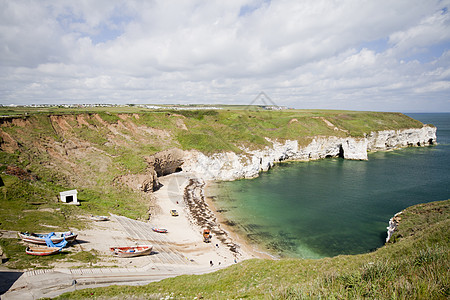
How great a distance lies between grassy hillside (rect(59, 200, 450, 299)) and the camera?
729 cm

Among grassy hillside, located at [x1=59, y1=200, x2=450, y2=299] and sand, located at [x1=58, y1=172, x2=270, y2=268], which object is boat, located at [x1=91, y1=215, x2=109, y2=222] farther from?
grassy hillside, located at [x1=59, y1=200, x2=450, y2=299]

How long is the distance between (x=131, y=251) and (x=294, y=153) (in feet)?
232

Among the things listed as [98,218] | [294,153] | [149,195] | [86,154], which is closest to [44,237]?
[98,218]

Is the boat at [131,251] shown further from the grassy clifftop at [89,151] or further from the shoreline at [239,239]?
the shoreline at [239,239]

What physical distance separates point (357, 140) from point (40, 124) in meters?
99.8

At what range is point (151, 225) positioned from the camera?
3291cm

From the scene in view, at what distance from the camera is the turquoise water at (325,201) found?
102ft

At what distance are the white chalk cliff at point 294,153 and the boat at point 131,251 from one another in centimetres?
3605

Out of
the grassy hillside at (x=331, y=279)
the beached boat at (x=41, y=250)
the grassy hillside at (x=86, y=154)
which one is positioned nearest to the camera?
the grassy hillside at (x=331, y=279)

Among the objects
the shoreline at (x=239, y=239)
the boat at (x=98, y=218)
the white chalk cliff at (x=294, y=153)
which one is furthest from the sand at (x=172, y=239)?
the white chalk cliff at (x=294, y=153)

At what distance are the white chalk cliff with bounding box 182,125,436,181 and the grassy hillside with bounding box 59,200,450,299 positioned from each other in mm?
A: 41978

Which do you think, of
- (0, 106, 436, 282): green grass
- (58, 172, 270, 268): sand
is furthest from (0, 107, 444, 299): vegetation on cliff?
(58, 172, 270, 268): sand

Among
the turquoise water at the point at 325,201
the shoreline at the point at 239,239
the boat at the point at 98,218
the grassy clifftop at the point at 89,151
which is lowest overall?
the shoreline at the point at 239,239

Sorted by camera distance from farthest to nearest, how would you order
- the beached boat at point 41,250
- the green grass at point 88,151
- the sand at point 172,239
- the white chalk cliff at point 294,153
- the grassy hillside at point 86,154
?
the white chalk cliff at point 294,153 < the grassy hillside at point 86,154 < the green grass at point 88,151 < the sand at point 172,239 < the beached boat at point 41,250
